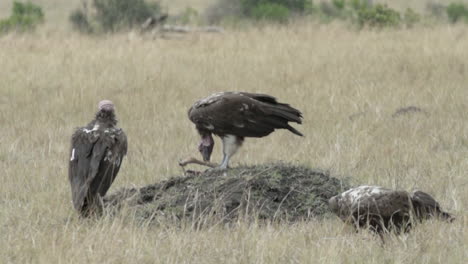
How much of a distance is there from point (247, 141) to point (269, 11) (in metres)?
12.3

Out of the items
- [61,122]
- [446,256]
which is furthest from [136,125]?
[446,256]

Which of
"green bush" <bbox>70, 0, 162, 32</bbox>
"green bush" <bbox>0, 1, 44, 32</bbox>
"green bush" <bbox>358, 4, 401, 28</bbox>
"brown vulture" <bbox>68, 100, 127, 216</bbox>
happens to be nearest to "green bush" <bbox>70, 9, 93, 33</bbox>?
"green bush" <bbox>70, 0, 162, 32</bbox>

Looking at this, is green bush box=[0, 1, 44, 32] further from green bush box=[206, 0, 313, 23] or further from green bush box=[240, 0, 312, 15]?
green bush box=[240, 0, 312, 15]

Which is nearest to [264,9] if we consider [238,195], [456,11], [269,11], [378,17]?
[269,11]

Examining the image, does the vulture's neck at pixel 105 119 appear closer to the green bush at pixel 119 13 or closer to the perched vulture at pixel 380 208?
the perched vulture at pixel 380 208

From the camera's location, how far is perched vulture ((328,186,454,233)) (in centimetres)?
545

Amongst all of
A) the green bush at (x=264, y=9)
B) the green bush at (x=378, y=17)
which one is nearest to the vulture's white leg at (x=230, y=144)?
the green bush at (x=378, y=17)

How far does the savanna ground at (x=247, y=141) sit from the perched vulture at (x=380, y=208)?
103 mm

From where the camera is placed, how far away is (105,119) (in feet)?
21.3

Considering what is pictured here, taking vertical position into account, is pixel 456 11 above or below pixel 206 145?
below

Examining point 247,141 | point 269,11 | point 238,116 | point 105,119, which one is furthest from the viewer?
point 269,11

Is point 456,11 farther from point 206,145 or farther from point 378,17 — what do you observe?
point 206,145

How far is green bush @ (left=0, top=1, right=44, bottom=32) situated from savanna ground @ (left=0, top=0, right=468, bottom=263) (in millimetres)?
1285

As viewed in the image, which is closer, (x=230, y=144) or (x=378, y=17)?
(x=230, y=144)
